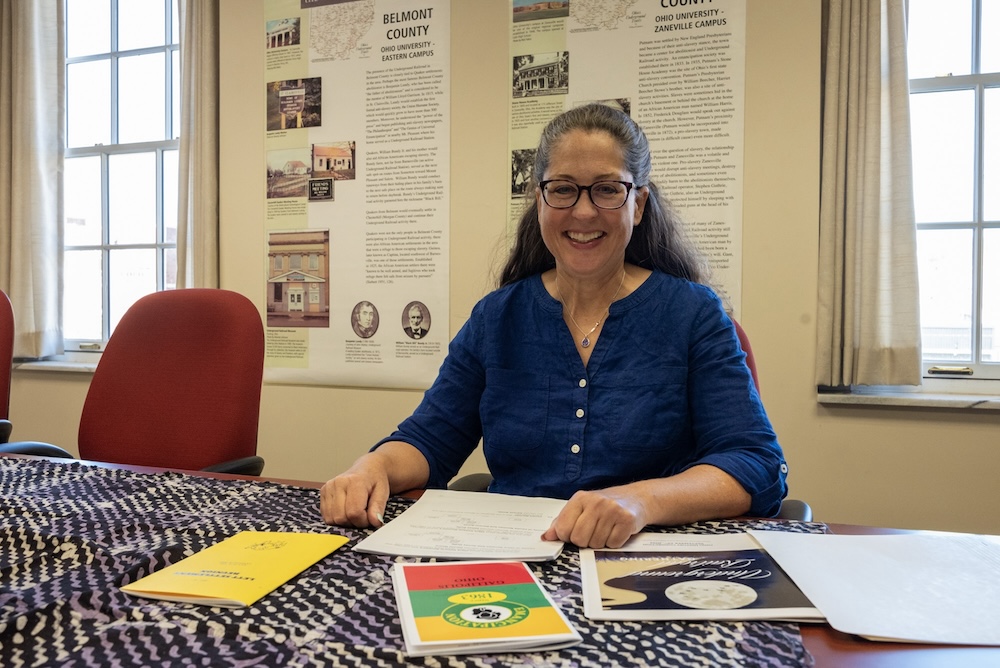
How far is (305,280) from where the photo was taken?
10.3 feet

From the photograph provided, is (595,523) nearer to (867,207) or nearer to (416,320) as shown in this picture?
(867,207)

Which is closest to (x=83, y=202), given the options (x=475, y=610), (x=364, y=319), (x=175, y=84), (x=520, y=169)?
(x=175, y=84)

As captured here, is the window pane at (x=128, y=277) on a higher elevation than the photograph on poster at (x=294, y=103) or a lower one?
lower

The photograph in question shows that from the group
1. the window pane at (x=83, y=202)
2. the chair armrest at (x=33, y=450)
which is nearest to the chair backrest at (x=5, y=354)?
the chair armrest at (x=33, y=450)

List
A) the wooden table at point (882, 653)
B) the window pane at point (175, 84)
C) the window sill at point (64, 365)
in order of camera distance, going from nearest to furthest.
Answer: the wooden table at point (882, 653) < the window sill at point (64, 365) < the window pane at point (175, 84)

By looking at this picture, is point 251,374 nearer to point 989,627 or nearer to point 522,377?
→ point 522,377

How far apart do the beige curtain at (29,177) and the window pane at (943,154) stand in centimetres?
404

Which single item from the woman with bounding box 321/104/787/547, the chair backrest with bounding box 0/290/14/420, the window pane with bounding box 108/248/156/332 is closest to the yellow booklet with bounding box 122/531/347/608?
the woman with bounding box 321/104/787/547

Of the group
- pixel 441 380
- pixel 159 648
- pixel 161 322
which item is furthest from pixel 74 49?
pixel 159 648

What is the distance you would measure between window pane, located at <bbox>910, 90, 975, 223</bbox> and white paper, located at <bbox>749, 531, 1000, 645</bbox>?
2048 mm

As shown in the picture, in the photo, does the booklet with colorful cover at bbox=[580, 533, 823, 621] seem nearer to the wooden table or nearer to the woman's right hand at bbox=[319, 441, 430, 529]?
the wooden table

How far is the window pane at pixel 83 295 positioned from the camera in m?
3.90

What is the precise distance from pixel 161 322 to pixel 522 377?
1.08 m

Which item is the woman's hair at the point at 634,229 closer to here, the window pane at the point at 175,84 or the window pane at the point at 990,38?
the window pane at the point at 990,38
